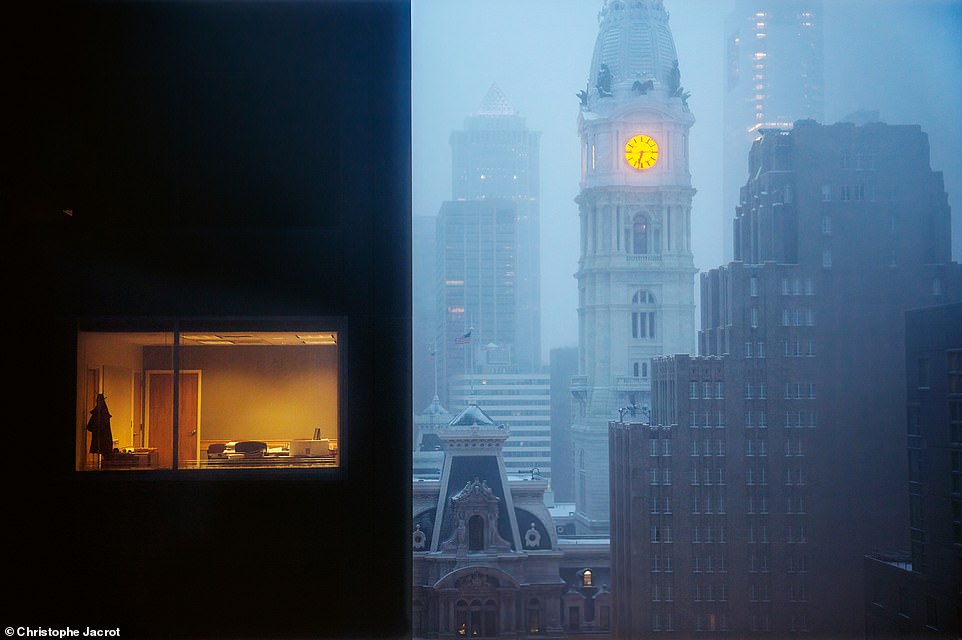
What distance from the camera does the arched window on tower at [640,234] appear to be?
23.5 feet

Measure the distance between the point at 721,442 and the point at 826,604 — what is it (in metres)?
1.63

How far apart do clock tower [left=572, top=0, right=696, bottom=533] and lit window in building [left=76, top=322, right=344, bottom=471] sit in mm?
2741

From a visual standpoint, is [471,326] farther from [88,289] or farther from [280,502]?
[88,289]

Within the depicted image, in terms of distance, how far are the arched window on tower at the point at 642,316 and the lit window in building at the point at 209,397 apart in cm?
303

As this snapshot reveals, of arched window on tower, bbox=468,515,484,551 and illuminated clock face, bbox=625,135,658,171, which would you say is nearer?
arched window on tower, bbox=468,515,484,551

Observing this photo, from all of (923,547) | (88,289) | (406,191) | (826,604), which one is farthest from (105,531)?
(923,547)

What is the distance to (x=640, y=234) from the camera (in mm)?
7188

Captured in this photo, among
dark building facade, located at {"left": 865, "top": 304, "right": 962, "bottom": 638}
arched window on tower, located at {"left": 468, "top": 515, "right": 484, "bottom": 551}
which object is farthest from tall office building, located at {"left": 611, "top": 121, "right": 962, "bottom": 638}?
arched window on tower, located at {"left": 468, "top": 515, "right": 484, "bottom": 551}

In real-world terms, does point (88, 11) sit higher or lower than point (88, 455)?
higher

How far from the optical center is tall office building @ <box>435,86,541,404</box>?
6977 mm

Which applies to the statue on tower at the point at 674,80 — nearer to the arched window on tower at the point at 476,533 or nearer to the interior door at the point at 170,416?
the arched window on tower at the point at 476,533

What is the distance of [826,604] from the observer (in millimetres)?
6840

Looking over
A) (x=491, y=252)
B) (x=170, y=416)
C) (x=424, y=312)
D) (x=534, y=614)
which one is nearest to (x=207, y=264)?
(x=170, y=416)

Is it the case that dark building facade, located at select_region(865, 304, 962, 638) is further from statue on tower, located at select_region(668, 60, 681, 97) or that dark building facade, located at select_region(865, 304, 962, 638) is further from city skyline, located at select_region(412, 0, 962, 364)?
statue on tower, located at select_region(668, 60, 681, 97)
